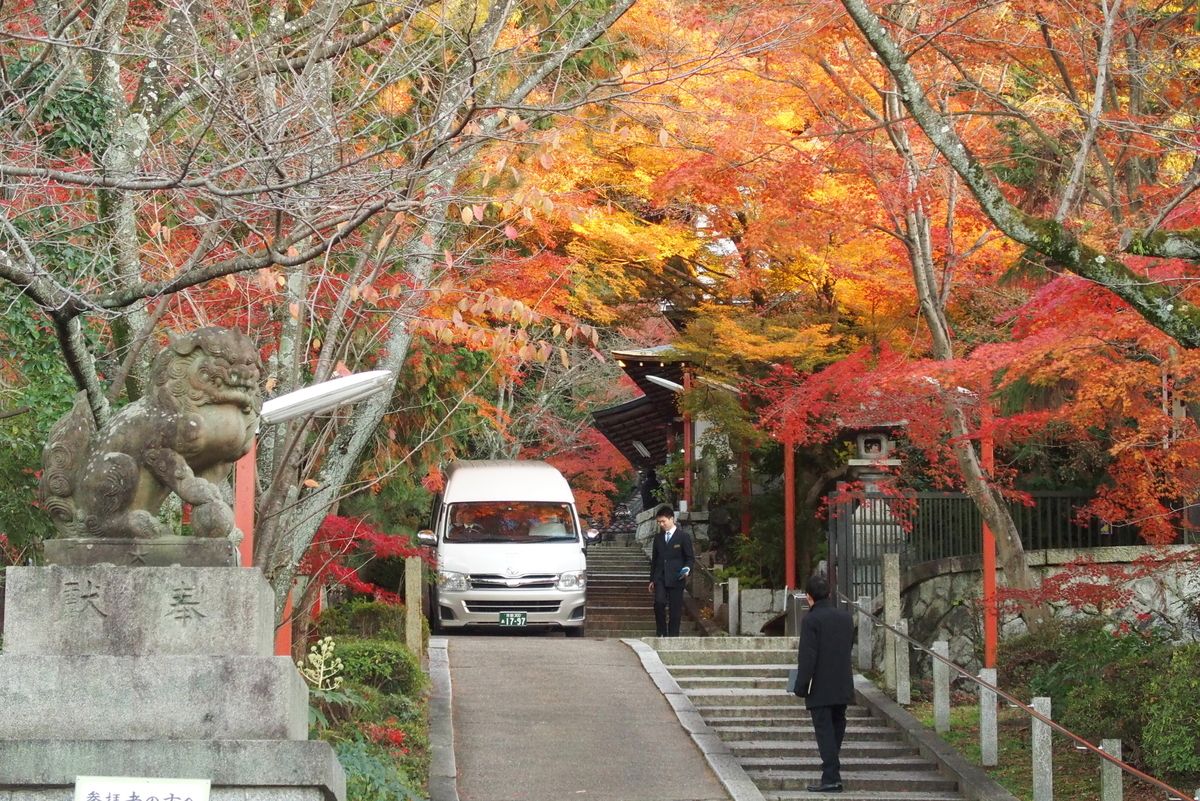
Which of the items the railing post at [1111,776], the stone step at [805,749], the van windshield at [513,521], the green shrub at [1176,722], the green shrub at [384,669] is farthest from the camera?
the van windshield at [513,521]

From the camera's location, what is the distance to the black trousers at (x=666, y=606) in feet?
57.1

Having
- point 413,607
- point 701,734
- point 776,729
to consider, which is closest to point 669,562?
point 413,607

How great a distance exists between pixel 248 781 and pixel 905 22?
9.29 m

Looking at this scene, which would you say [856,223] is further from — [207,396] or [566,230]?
[207,396]

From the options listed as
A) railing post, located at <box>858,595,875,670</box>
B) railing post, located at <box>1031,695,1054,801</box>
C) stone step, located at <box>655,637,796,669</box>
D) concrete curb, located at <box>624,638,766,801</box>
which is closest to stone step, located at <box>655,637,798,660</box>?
stone step, located at <box>655,637,796,669</box>

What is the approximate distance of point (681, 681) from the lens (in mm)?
14633

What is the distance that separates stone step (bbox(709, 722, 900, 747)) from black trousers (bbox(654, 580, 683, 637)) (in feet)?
13.7

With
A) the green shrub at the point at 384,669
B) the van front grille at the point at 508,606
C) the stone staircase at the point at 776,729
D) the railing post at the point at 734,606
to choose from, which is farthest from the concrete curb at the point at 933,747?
the van front grille at the point at 508,606

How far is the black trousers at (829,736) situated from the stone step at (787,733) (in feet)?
4.98

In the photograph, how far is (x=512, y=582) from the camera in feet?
60.7

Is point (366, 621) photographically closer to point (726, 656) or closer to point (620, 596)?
point (726, 656)

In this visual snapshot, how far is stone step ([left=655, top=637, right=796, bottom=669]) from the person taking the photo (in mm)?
15422

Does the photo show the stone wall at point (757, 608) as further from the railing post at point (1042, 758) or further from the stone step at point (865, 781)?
the railing post at point (1042, 758)

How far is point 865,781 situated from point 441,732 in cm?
359
